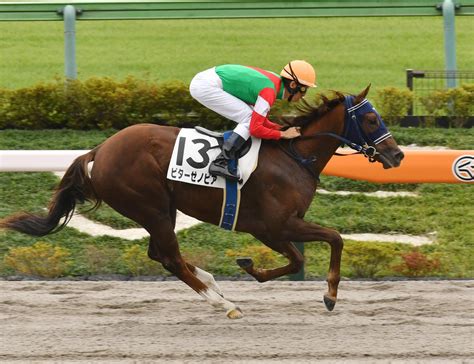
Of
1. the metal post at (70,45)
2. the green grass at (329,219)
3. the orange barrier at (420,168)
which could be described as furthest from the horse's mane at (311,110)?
the metal post at (70,45)

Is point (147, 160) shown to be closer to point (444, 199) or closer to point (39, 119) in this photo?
point (444, 199)

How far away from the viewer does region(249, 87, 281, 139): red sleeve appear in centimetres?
662

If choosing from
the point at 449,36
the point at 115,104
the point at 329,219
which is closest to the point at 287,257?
the point at 329,219

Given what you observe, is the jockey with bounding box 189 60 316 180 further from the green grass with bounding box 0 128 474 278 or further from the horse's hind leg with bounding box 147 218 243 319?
the green grass with bounding box 0 128 474 278

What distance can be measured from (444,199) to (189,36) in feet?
30.8

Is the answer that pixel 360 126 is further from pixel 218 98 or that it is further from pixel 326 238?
pixel 218 98

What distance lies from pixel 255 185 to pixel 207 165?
311mm

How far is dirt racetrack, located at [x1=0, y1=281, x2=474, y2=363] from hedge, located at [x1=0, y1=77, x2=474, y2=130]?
3.16 metres

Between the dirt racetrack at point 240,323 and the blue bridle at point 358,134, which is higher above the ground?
the blue bridle at point 358,134

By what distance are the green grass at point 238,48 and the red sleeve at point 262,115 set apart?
755 centimetres

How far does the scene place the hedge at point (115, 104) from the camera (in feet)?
34.5

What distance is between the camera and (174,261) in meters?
6.78

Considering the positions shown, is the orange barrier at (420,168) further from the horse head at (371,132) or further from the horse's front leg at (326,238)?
the horse's front leg at (326,238)

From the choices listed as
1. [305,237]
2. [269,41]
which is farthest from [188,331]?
[269,41]
